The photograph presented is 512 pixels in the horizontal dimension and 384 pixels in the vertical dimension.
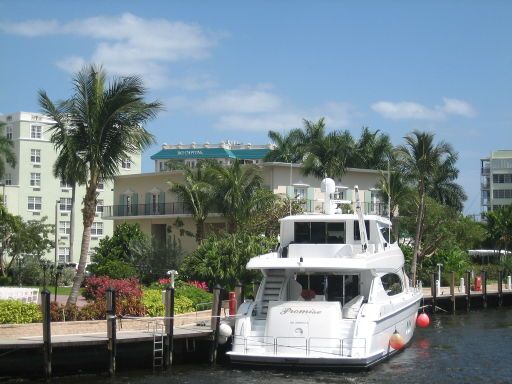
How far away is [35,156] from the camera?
8494 centimetres

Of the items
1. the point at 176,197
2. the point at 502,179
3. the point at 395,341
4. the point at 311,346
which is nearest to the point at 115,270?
the point at 176,197

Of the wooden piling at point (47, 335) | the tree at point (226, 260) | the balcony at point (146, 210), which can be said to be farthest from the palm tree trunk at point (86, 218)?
the balcony at point (146, 210)

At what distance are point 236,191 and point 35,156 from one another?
149 ft

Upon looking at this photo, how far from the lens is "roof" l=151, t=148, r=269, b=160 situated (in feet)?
390

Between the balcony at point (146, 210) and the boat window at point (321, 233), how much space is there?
2858cm

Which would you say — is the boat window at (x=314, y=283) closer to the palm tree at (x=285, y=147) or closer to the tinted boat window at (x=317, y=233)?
the tinted boat window at (x=317, y=233)

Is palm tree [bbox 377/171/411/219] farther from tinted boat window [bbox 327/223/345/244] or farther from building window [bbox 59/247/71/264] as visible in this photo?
building window [bbox 59/247/71/264]

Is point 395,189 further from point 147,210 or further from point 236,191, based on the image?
point 147,210

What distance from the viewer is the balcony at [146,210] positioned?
57.2m

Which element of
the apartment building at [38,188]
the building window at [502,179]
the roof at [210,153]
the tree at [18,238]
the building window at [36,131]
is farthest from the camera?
the building window at [502,179]

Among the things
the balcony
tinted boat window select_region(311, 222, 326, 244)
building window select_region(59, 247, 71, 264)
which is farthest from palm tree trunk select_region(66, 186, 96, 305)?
building window select_region(59, 247, 71, 264)

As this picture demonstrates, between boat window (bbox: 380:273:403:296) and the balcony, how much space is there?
27.7 m

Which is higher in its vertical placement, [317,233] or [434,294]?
[317,233]

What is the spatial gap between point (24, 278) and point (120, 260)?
8.64 metres
